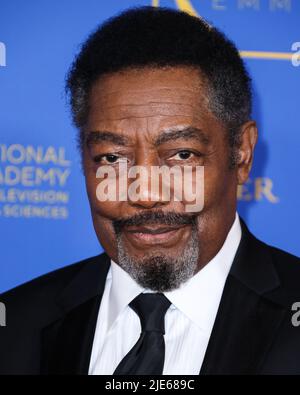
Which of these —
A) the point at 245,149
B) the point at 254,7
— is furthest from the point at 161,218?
the point at 254,7

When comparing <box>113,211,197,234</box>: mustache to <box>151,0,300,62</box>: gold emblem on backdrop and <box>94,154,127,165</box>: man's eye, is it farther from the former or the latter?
<box>151,0,300,62</box>: gold emblem on backdrop

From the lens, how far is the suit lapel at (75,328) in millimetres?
1188

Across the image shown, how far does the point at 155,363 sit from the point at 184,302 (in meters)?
0.12

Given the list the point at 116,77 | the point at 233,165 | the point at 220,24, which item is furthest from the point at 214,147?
the point at 220,24

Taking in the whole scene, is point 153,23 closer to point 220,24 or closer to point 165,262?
point 220,24

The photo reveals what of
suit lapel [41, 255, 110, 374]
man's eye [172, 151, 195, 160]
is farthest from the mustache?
suit lapel [41, 255, 110, 374]

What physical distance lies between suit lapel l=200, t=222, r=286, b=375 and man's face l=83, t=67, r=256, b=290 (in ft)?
0.25

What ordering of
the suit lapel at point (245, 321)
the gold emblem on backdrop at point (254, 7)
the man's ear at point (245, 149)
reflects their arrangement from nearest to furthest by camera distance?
1. the suit lapel at point (245, 321)
2. the man's ear at point (245, 149)
3. the gold emblem on backdrop at point (254, 7)

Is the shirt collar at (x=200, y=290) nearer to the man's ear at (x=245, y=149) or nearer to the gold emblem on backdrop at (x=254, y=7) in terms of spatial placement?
the man's ear at (x=245, y=149)

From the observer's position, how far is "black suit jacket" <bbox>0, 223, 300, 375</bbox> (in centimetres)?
110

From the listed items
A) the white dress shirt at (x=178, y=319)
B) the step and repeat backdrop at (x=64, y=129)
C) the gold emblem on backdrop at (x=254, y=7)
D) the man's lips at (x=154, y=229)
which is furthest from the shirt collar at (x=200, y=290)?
the gold emblem on backdrop at (x=254, y=7)

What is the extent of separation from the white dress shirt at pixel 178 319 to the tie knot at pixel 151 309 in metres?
0.01

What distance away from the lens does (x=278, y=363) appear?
108 centimetres

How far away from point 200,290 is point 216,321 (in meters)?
0.07
